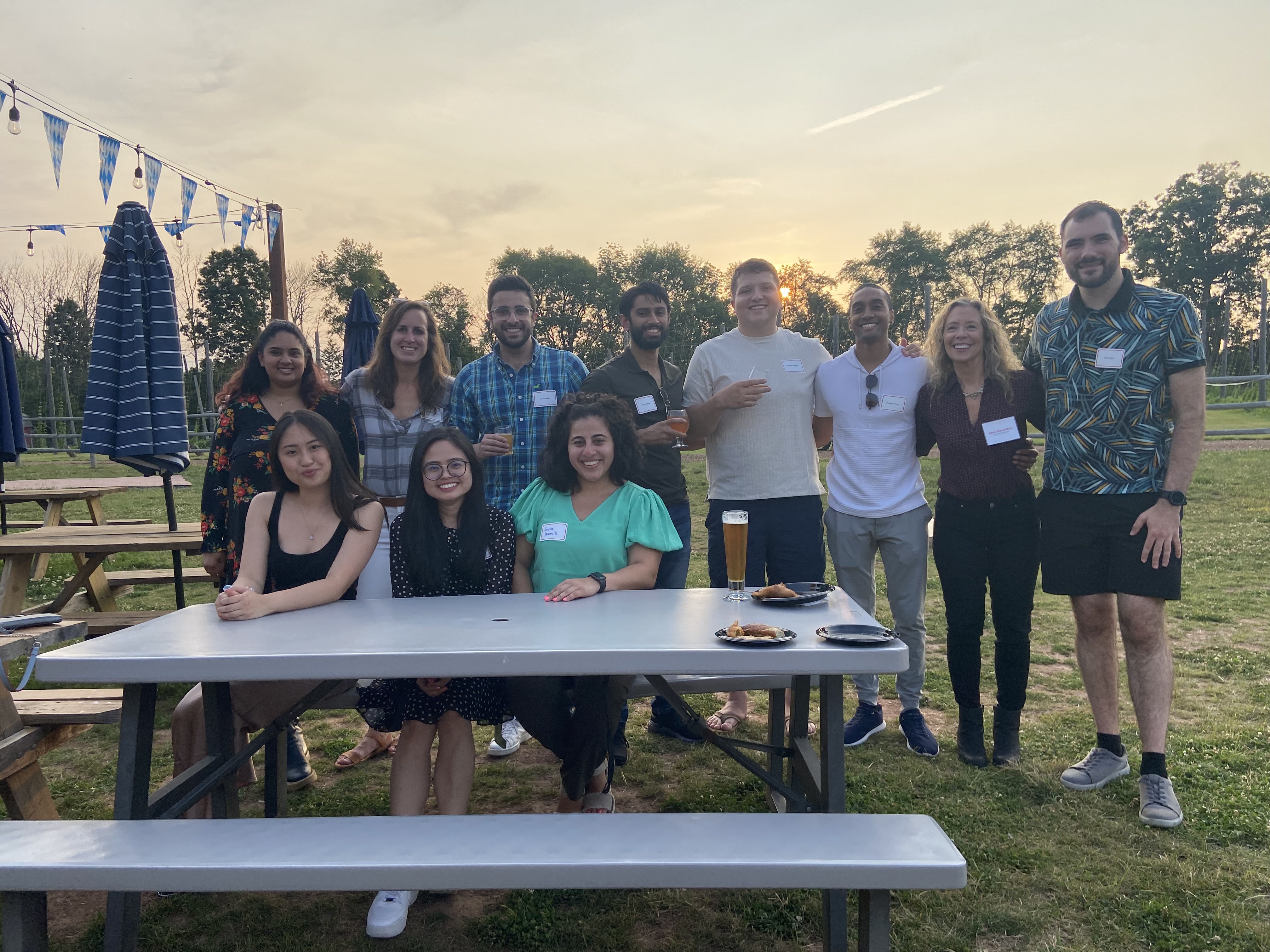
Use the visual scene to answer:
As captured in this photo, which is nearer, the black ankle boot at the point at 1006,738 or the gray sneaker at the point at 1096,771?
the gray sneaker at the point at 1096,771

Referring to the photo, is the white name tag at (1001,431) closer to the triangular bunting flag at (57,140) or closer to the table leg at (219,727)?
the table leg at (219,727)

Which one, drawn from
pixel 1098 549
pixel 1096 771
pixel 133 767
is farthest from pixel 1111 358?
pixel 133 767

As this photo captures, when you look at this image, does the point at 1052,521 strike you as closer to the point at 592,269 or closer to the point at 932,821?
the point at 932,821

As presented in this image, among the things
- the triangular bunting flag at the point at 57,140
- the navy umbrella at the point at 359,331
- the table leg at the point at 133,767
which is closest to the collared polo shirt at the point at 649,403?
the table leg at the point at 133,767

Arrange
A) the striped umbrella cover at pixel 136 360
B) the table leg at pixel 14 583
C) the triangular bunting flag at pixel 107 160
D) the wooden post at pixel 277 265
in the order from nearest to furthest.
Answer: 1. the striped umbrella cover at pixel 136 360
2. the table leg at pixel 14 583
3. the triangular bunting flag at pixel 107 160
4. the wooden post at pixel 277 265

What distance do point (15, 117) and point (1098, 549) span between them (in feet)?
30.5

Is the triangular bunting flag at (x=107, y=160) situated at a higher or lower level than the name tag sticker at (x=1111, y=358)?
higher

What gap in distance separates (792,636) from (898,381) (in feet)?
6.33

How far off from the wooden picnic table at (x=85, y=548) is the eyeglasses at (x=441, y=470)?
1.91 m

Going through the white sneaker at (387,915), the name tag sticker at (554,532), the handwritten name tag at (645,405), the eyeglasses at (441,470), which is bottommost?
the white sneaker at (387,915)

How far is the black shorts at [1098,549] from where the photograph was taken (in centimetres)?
296

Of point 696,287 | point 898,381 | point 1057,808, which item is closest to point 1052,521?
point 898,381

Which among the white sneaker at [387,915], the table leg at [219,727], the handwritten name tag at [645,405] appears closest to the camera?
the white sneaker at [387,915]

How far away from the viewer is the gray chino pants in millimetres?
Answer: 3459
